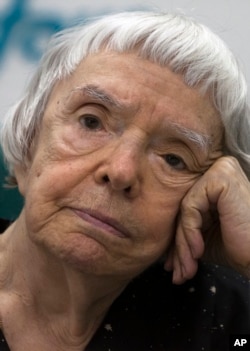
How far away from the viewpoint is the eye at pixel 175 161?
1.24 metres

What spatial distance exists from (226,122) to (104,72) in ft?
0.96

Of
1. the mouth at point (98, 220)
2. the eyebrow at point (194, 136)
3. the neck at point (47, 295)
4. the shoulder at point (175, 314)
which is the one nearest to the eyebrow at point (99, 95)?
the eyebrow at point (194, 136)

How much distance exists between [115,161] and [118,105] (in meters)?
0.12

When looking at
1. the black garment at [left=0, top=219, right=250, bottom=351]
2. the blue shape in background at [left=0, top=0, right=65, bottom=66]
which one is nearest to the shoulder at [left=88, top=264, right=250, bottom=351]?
the black garment at [left=0, top=219, right=250, bottom=351]

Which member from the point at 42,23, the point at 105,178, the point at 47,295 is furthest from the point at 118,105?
the point at 42,23

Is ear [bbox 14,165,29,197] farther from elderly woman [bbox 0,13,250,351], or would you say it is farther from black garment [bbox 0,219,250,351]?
black garment [bbox 0,219,250,351]

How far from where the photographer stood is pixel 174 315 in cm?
139

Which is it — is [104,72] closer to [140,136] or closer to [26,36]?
[140,136]

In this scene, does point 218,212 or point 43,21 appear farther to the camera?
point 43,21

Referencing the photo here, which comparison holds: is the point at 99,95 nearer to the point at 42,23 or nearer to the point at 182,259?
the point at 182,259

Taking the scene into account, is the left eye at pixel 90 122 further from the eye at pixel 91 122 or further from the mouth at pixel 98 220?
the mouth at pixel 98 220

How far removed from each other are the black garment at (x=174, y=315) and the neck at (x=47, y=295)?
0.04m

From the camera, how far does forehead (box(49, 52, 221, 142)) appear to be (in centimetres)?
117

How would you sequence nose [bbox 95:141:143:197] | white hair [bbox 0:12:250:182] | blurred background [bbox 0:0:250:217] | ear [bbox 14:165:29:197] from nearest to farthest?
nose [bbox 95:141:143:197], white hair [bbox 0:12:250:182], ear [bbox 14:165:29:197], blurred background [bbox 0:0:250:217]
